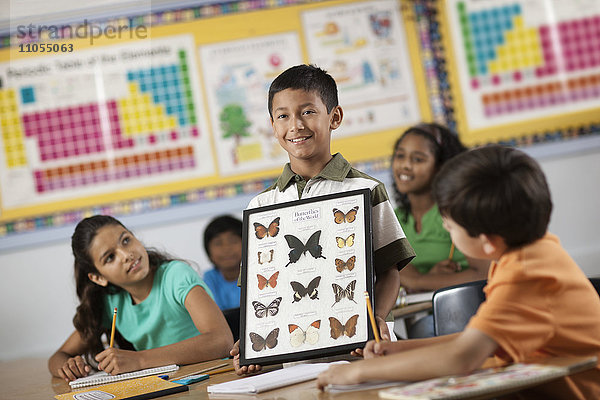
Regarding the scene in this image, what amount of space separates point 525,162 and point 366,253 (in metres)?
0.45

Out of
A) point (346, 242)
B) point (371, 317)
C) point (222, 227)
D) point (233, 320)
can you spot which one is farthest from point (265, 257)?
point (222, 227)

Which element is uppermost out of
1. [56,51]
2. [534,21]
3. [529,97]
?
[56,51]

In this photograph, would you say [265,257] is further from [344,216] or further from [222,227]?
[222,227]

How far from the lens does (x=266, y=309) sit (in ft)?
4.88

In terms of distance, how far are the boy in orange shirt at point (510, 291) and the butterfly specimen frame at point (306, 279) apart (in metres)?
0.26

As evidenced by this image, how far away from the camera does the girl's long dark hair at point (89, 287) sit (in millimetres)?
2184

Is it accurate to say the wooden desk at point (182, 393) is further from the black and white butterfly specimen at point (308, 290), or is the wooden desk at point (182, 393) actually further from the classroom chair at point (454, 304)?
the classroom chair at point (454, 304)

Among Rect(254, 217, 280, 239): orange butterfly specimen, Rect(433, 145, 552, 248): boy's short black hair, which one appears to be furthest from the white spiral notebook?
Rect(433, 145, 552, 248): boy's short black hair

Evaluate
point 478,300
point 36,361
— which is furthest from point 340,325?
point 36,361

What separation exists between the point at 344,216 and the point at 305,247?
4.4 inches

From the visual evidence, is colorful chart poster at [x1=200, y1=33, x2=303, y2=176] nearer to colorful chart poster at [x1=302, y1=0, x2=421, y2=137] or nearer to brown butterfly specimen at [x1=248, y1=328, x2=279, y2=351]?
colorful chart poster at [x1=302, y1=0, x2=421, y2=137]

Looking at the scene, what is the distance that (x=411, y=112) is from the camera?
4.41 meters

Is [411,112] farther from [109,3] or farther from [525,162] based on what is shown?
[525,162]

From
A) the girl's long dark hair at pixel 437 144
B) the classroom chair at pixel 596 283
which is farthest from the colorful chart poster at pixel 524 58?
the classroom chair at pixel 596 283
